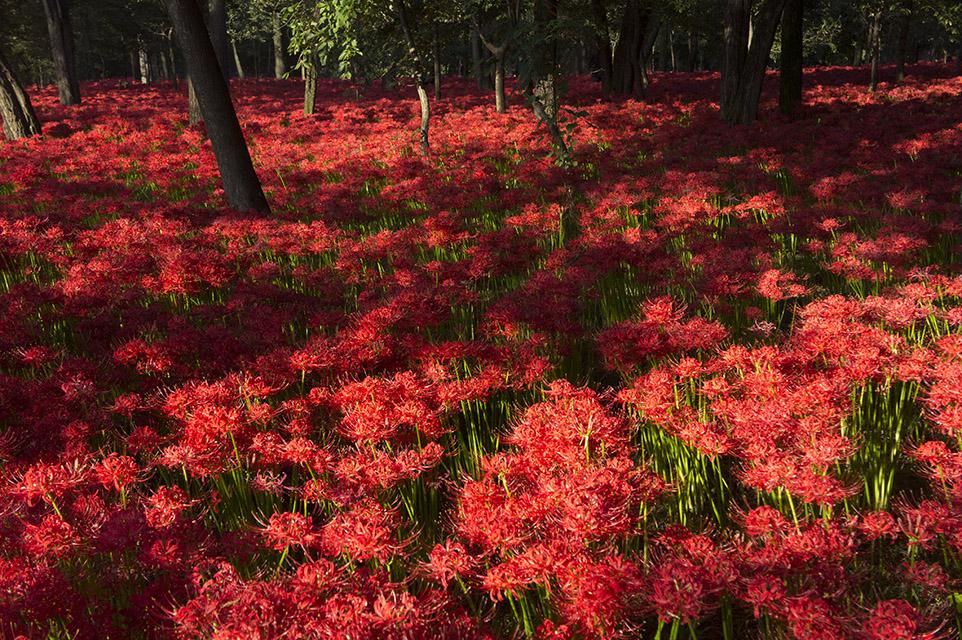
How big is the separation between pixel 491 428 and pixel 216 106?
820 centimetres

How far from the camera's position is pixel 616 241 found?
6145 millimetres

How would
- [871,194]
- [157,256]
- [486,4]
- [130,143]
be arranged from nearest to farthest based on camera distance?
[157,256], [871,194], [130,143], [486,4]

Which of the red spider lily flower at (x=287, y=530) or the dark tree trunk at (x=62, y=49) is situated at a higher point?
the dark tree trunk at (x=62, y=49)

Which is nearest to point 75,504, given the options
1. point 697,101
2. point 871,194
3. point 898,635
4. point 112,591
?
point 112,591

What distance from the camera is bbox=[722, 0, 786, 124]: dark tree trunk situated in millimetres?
14336

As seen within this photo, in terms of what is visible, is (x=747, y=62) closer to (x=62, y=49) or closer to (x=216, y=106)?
(x=216, y=106)

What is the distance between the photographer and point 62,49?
22.1 meters

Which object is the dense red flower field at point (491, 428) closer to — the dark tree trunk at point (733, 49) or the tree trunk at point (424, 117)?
the tree trunk at point (424, 117)

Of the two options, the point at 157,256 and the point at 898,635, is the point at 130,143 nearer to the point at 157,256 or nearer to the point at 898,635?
the point at 157,256

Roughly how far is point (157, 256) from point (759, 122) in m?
14.2

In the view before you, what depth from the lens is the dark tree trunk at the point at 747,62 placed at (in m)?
14.3

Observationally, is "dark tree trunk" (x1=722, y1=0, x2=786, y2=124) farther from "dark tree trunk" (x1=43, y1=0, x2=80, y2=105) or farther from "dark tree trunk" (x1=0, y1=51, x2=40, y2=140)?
"dark tree trunk" (x1=43, y1=0, x2=80, y2=105)

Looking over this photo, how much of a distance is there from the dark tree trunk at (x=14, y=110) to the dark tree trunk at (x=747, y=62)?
18620mm

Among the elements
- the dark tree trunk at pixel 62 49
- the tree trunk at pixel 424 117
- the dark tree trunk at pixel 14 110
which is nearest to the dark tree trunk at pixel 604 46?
the tree trunk at pixel 424 117
